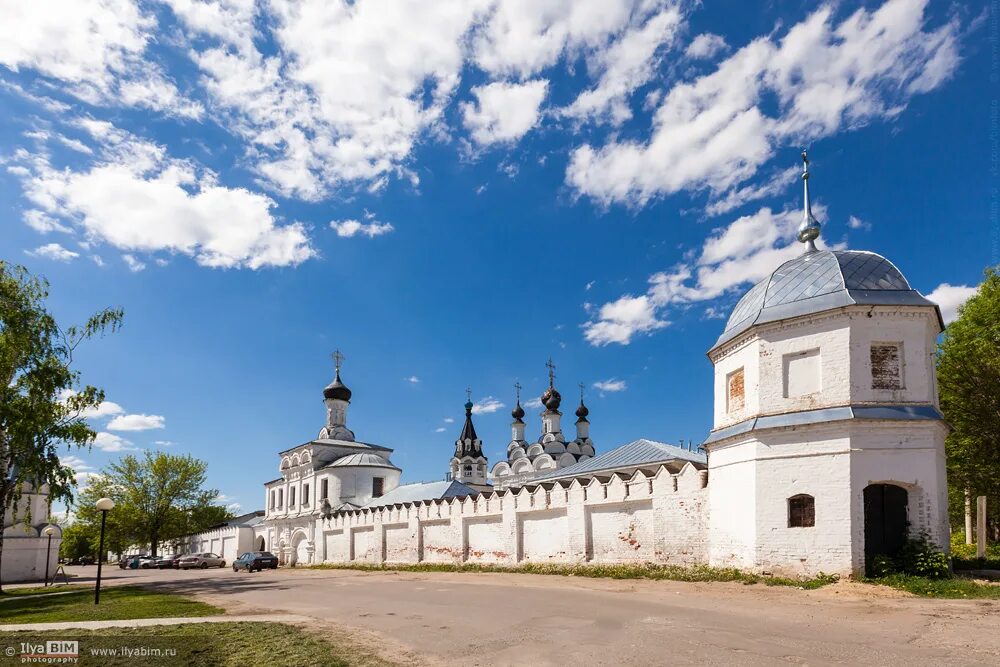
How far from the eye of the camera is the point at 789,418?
14.4 metres

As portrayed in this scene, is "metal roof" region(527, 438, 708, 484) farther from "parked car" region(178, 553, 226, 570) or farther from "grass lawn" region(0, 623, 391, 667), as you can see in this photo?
"parked car" region(178, 553, 226, 570)

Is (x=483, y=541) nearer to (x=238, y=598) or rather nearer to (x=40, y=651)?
(x=238, y=598)

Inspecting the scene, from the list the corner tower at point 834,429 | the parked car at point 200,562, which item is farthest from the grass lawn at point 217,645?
the parked car at point 200,562

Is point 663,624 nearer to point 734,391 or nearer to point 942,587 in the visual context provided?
point 942,587

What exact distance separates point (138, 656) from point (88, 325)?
16973 mm

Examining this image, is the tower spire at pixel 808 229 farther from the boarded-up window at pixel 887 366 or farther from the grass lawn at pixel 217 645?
the grass lawn at pixel 217 645

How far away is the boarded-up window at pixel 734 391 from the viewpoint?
16.3 metres

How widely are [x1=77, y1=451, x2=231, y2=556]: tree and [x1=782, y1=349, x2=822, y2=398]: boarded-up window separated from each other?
46641 millimetres

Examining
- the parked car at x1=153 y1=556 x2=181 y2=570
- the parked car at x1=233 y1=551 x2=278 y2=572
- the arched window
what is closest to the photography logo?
the arched window

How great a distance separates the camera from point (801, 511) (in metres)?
14.1

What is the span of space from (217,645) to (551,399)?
132 feet

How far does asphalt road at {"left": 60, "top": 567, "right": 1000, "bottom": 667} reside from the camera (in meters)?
7.13

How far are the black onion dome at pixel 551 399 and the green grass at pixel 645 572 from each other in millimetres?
23372

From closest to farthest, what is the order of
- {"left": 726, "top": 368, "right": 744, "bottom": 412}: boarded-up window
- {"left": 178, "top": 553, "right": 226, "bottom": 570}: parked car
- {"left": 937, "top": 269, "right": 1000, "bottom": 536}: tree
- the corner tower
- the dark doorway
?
the corner tower, the dark doorway, {"left": 726, "top": 368, "right": 744, "bottom": 412}: boarded-up window, {"left": 937, "top": 269, "right": 1000, "bottom": 536}: tree, {"left": 178, "top": 553, "right": 226, "bottom": 570}: parked car
